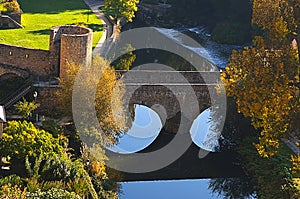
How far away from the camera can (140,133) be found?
2814 centimetres

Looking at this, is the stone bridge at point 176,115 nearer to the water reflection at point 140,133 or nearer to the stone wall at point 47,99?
the water reflection at point 140,133

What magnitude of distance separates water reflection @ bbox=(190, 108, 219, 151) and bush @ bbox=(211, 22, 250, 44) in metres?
18.3

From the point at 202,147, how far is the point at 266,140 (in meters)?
11.5

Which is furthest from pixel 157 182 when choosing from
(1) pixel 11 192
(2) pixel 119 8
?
(2) pixel 119 8

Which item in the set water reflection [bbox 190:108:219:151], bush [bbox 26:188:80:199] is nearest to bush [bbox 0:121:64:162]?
bush [bbox 26:188:80:199]

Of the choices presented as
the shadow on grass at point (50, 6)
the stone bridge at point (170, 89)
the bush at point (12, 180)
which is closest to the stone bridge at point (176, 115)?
the stone bridge at point (170, 89)

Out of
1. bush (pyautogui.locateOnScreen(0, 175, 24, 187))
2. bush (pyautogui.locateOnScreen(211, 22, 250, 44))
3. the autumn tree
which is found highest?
the autumn tree

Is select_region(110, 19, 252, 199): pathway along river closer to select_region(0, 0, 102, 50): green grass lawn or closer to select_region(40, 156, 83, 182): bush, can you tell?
select_region(40, 156, 83, 182): bush

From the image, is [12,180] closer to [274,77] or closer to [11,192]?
[11,192]

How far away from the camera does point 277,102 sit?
14.6 meters

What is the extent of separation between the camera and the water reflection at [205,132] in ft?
89.3

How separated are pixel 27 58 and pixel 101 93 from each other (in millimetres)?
5096

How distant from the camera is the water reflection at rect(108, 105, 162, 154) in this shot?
26006 mm

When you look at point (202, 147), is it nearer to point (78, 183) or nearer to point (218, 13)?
point (78, 183)
